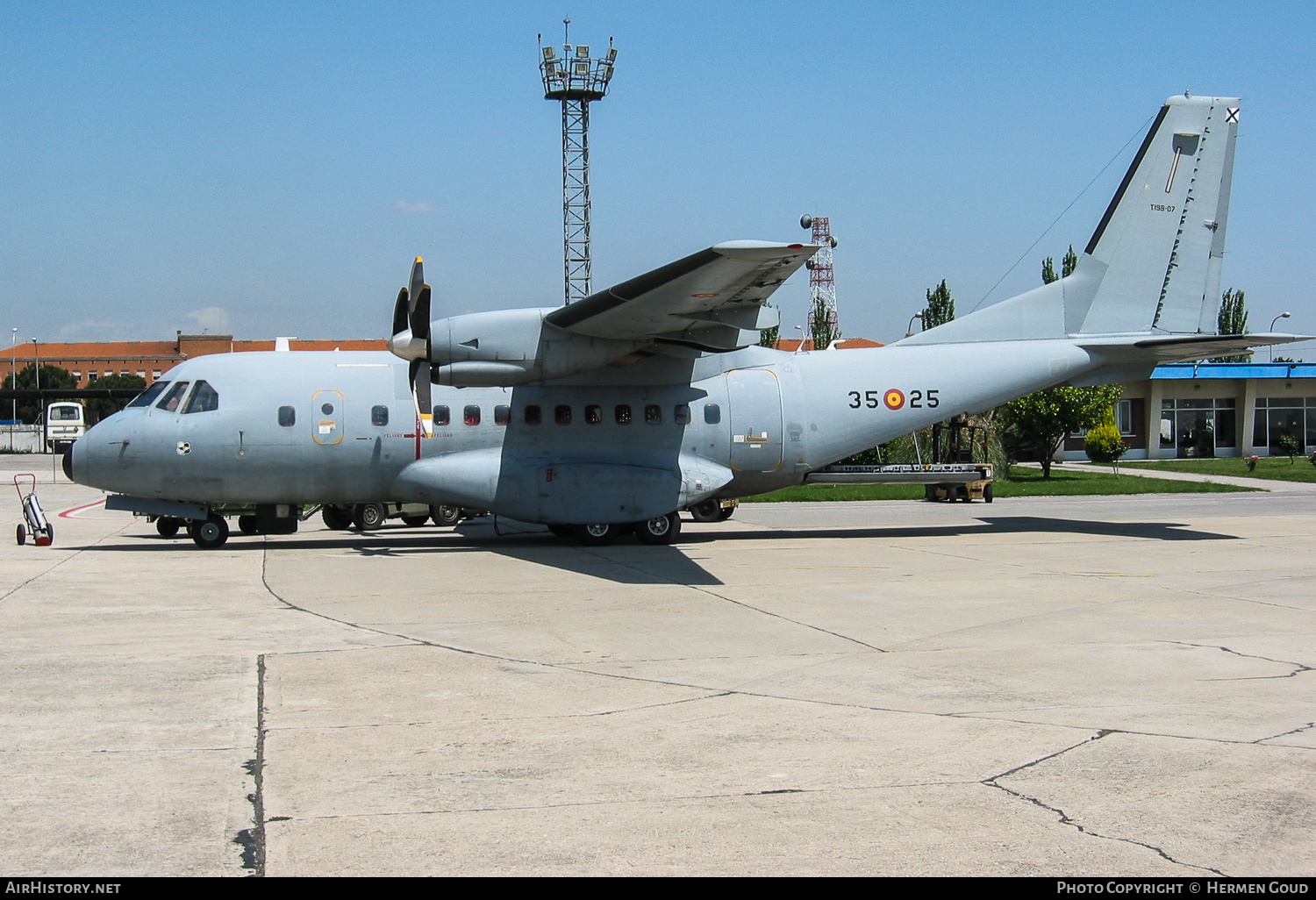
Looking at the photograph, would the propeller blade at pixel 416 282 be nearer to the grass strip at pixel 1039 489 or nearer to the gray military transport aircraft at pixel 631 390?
the gray military transport aircraft at pixel 631 390

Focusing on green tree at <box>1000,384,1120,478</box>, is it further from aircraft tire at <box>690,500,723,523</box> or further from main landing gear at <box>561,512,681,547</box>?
main landing gear at <box>561,512,681,547</box>

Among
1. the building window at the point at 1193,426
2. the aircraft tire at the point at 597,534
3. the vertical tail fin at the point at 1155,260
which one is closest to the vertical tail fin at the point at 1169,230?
the vertical tail fin at the point at 1155,260

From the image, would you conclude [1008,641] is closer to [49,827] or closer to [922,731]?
[922,731]

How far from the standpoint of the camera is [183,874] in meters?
4.56

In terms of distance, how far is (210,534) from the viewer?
60.2 feet

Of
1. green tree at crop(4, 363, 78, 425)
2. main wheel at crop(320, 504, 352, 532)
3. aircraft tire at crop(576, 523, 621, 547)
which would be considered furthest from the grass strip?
green tree at crop(4, 363, 78, 425)

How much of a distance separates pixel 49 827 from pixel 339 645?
186 inches

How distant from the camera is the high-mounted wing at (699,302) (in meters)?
13.9

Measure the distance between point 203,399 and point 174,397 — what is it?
50 centimetres

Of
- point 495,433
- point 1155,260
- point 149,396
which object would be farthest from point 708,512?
point 149,396

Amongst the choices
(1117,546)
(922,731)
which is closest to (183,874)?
(922,731)

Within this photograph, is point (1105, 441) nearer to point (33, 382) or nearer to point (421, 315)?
Result: point (421, 315)

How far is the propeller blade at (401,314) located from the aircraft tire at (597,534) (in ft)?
14.9
